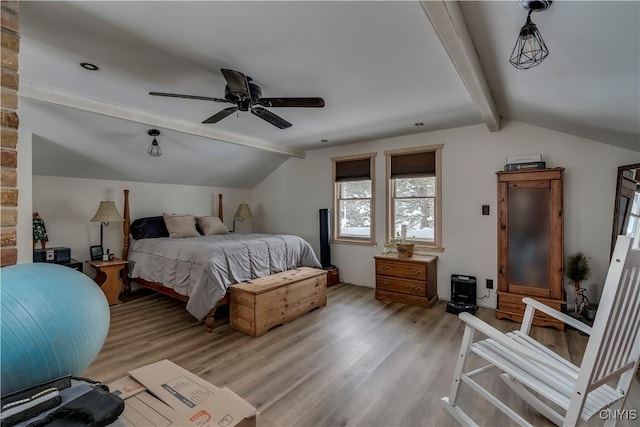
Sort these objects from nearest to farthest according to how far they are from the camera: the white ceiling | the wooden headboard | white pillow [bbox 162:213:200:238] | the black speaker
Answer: the white ceiling, the wooden headboard, white pillow [bbox 162:213:200:238], the black speaker

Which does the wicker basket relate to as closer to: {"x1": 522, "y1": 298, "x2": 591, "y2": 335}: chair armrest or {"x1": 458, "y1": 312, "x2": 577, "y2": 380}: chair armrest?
{"x1": 522, "y1": 298, "x2": 591, "y2": 335}: chair armrest

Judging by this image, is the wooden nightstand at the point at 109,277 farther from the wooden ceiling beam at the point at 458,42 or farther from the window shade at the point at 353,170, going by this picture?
the wooden ceiling beam at the point at 458,42

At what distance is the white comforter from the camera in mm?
3219

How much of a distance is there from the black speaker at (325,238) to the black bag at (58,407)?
4.44 meters

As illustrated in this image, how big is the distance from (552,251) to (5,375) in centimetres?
412

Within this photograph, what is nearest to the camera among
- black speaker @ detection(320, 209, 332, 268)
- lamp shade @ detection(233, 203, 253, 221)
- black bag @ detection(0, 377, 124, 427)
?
black bag @ detection(0, 377, 124, 427)

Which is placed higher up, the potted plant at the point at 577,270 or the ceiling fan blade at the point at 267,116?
the ceiling fan blade at the point at 267,116

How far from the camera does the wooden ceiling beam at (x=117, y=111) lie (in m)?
2.71

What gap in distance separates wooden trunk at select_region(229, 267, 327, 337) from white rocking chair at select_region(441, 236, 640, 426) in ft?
6.24

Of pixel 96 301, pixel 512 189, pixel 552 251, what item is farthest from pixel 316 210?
pixel 96 301

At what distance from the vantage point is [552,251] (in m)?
3.24

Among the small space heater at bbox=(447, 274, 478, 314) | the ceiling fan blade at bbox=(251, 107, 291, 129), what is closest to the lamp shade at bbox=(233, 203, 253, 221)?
the ceiling fan blade at bbox=(251, 107, 291, 129)

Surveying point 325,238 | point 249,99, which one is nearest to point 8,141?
point 249,99

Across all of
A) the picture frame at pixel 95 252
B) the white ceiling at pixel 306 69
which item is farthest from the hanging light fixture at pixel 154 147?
the picture frame at pixel 95 252
